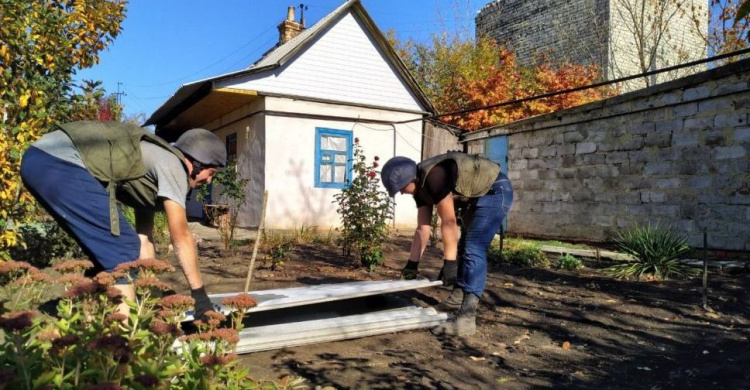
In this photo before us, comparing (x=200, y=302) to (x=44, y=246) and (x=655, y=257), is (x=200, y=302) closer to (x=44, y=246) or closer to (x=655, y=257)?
(x=44, y=246)

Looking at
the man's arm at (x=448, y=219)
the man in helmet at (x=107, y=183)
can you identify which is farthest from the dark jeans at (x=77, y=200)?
the man's arm at (x=448, y=219)

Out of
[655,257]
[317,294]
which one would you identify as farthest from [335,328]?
[655,257]

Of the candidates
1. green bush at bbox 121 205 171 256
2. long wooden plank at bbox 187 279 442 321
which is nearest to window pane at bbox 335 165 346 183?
green bush at bbox 121 205 171 256

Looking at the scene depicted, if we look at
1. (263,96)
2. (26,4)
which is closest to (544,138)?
(263,96)

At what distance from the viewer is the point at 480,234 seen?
3.91 m

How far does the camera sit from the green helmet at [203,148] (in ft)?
9.15

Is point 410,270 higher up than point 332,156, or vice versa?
point 332,156

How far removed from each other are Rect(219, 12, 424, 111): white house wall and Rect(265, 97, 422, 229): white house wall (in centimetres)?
29

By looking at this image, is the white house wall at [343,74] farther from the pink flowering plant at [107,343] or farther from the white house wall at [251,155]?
the pink flowering plant at [107,343]

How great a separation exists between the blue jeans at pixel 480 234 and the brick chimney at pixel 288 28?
11333 mm

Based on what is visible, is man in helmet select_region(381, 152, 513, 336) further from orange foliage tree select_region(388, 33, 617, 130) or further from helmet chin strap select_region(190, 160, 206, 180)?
orange foliage tree select_region(388, 33, 617, 130)

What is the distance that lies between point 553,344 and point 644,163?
538 cm

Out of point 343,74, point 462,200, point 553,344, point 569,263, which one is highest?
point 343,74

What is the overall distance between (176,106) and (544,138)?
867 centimetres
